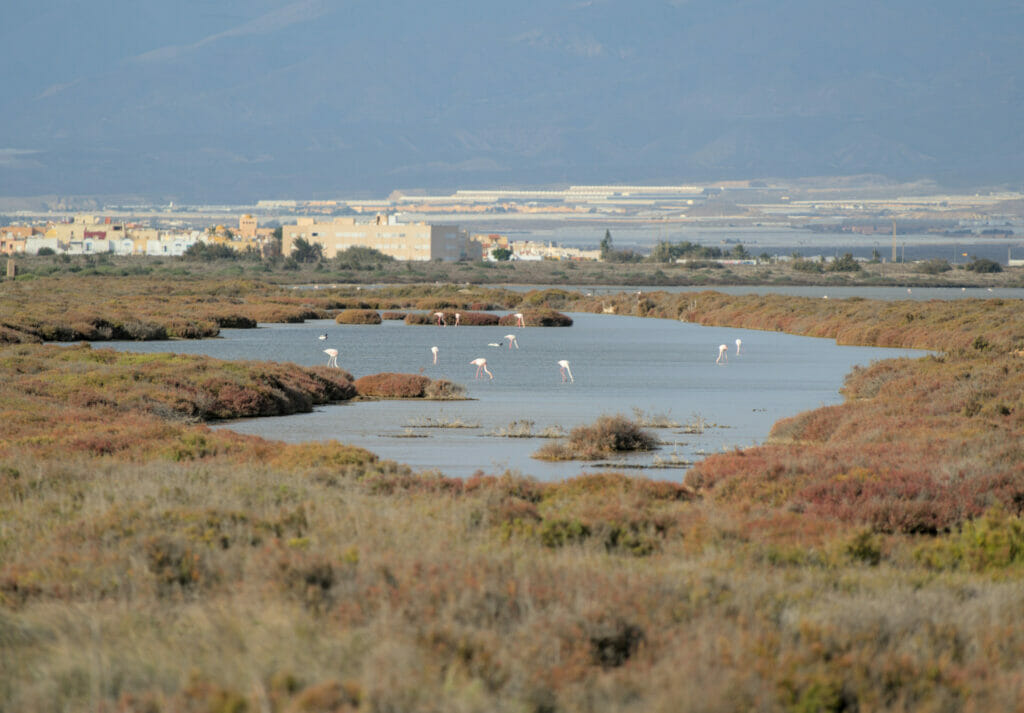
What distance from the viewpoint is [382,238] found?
170 m

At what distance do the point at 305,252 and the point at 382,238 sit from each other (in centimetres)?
1380

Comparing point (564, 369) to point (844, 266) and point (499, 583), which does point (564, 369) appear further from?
point (844, 266)

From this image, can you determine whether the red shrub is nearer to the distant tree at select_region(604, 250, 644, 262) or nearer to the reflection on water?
the reflection on water

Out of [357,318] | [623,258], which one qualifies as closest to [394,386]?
[357,318]

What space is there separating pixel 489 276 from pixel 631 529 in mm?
126177

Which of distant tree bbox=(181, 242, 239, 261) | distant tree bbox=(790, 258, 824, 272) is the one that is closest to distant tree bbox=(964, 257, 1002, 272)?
distant tree bbox=(790, 258, 824, 272)

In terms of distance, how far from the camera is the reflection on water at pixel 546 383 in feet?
66.1

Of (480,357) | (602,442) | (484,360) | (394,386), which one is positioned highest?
(484,360)

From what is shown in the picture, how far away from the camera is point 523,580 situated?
7621 millimetres

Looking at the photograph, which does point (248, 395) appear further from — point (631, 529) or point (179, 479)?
point (631, 529)

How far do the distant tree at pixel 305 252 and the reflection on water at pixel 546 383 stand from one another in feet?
321

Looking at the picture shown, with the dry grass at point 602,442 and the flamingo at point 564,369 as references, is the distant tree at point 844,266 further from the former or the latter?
the dry grass at point 602,442

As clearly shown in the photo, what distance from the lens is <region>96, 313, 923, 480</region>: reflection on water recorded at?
66.1 ft

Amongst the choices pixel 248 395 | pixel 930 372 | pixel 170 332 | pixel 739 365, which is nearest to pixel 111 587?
pixel 248 395
